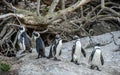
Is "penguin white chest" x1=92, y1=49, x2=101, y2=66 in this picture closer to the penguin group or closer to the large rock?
the penguin group

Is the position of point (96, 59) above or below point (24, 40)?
below

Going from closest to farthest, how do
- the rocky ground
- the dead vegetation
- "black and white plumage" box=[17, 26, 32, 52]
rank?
the rocky ground < "black and white plumage" box=[17, 26, 32, 52] < the dead vegetation

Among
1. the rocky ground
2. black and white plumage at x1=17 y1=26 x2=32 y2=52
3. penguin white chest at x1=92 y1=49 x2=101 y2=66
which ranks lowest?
the rocky ground

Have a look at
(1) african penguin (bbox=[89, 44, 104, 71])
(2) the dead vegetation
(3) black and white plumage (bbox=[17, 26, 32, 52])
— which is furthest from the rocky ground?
(2) the dead vegetation

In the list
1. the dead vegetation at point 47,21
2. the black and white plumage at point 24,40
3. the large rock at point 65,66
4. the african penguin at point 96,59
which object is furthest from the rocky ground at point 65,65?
the dead vegetation at point 47,21

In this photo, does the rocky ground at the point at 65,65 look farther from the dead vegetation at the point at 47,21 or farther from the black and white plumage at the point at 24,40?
the dead vegetation at the point at 47,21

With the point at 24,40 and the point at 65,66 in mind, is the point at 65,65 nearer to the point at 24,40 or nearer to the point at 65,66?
the point at 65,66

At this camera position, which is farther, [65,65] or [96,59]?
[96,59]

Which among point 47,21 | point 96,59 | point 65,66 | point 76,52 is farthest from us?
point 47,21

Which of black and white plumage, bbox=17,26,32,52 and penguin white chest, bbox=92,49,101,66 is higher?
black and white plumage, bbox=17,26,32,52

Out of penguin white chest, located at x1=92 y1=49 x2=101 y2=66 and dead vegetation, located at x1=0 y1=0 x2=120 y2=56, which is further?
dead vegetation, located at x1=0 y1=0 x2=120 y2=56

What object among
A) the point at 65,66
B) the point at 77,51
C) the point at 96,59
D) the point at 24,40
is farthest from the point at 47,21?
the point at 65,66

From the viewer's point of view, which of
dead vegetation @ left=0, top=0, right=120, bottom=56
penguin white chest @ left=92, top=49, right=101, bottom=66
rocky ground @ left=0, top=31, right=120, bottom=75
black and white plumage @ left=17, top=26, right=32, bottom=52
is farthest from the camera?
dead vegetation @ left=0, top=0, right=120, bottom=56

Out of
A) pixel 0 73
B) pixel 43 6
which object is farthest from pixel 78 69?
pixel 43 6
